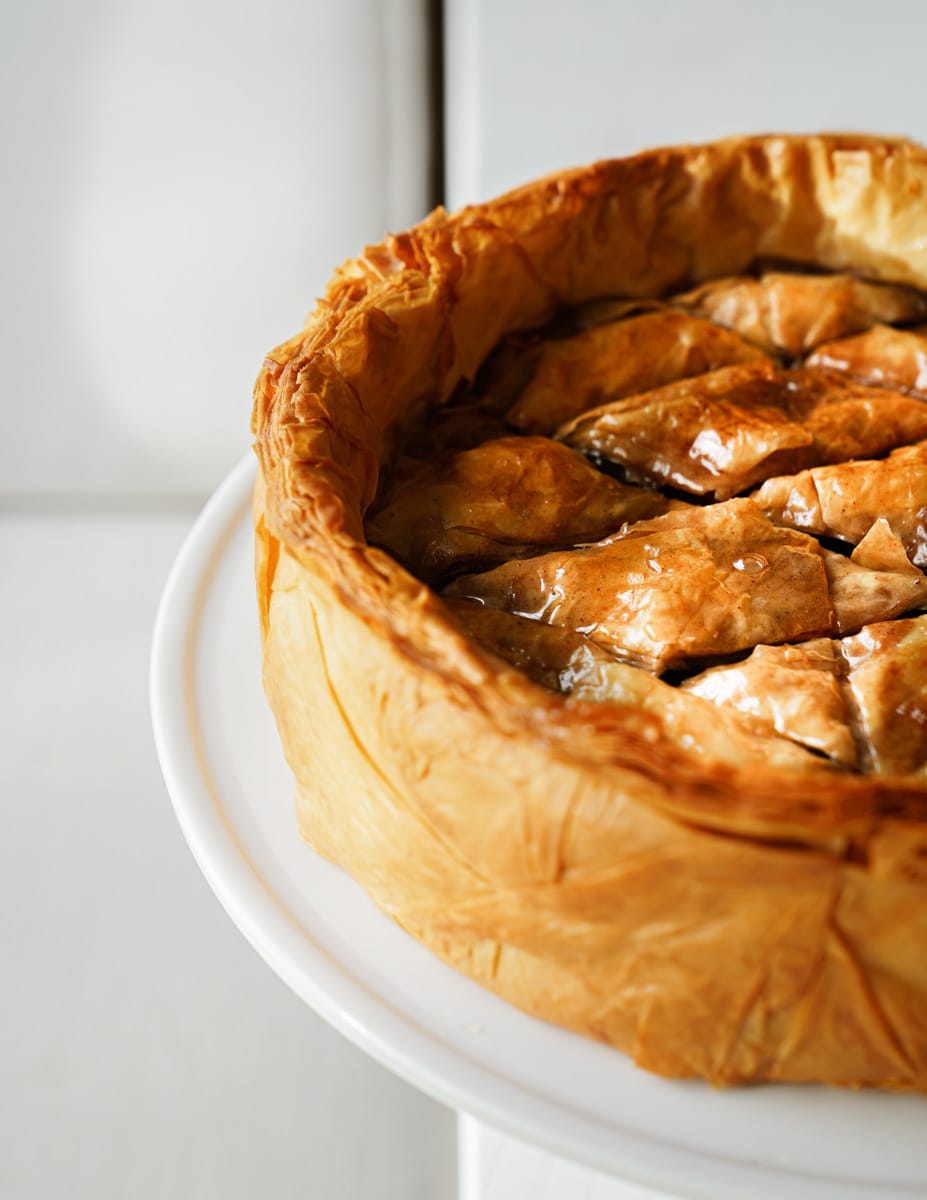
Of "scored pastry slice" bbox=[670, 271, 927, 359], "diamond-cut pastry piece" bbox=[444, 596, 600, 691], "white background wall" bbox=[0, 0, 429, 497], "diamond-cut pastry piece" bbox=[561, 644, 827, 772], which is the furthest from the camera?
"white background wall" bbox=[0, 0, 429, 497]

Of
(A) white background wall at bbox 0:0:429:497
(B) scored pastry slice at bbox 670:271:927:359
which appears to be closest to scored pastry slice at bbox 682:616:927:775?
(B) scored pastry slice at bbox 670:271:927:359

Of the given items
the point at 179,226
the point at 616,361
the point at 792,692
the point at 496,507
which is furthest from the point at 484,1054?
the point at 179,226

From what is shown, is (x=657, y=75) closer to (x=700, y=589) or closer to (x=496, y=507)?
(x=496, y=507)

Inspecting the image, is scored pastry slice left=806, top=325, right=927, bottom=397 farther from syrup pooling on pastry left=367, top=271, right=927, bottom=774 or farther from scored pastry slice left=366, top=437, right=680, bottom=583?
scored pastry slice left=366, top=437, right=680, bottom=583

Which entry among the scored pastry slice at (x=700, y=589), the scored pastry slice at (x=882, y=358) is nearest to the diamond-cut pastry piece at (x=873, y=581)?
the scored pastry slice at (x=700, y=589)

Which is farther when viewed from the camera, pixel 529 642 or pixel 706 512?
pixel 706 512

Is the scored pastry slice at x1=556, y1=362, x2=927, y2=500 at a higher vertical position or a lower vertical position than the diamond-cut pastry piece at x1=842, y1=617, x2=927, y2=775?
higher
